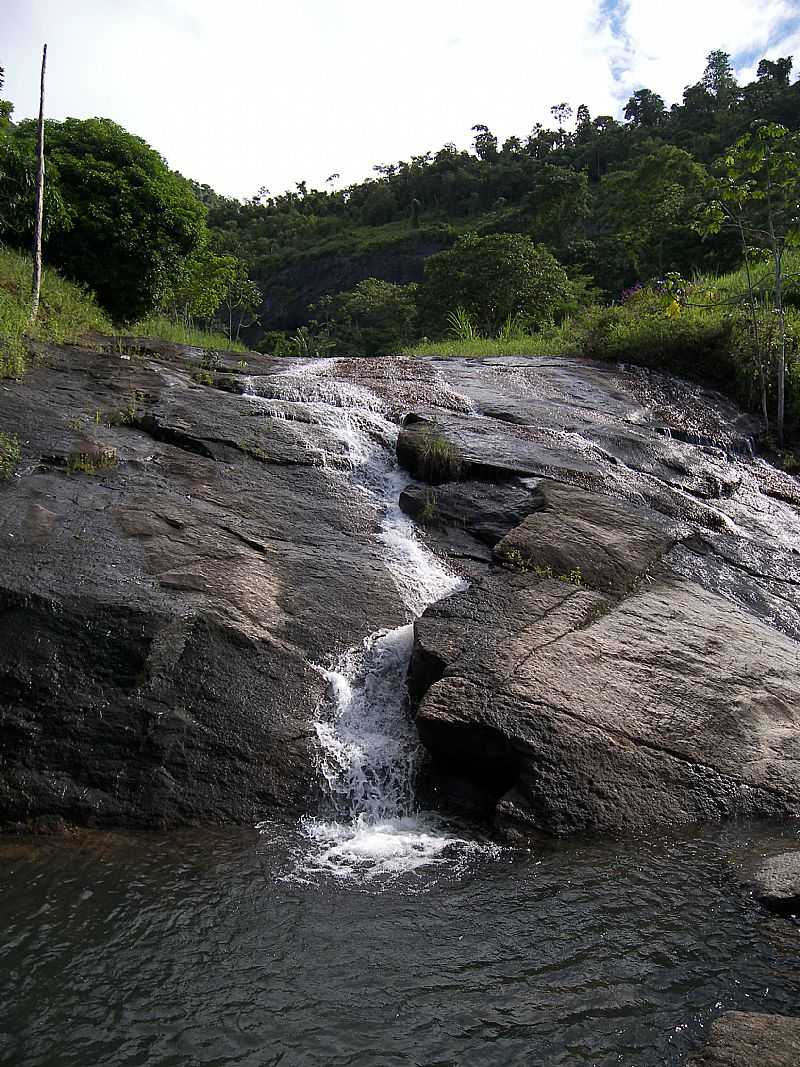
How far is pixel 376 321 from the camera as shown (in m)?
38.3

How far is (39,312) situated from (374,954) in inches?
422

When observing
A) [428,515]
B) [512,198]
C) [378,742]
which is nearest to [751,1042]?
[378,742]

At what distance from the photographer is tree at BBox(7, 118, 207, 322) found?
44.8ft

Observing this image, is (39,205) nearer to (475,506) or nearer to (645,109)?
(475,506)

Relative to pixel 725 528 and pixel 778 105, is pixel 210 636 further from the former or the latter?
pixel 778 105

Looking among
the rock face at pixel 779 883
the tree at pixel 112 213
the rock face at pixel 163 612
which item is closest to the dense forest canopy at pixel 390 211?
the tree at pixel 112 213

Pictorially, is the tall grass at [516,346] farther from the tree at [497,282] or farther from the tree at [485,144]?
the tree at [485,144]

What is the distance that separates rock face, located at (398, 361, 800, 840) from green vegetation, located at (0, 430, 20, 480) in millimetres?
3970

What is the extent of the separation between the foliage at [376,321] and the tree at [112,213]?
13.7 meters

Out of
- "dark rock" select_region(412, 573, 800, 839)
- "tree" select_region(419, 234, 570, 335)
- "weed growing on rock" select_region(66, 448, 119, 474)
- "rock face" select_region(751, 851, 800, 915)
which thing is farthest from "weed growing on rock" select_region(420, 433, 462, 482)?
"tree" select_region(419, 234, 570, 335)

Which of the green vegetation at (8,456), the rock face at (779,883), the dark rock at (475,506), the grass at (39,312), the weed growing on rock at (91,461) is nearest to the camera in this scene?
the rock face at (779,883)

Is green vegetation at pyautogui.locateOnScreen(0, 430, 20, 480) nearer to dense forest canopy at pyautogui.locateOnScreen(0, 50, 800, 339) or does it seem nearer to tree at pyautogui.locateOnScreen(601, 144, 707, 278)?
dense forest canopy at pyautogui.locateOnScreen(0, 50, 800, 339)

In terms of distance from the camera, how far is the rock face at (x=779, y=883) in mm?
4266

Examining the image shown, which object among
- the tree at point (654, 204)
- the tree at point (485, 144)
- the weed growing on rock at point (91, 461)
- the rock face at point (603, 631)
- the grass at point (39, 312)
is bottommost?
the rock face at point (603, 631)
